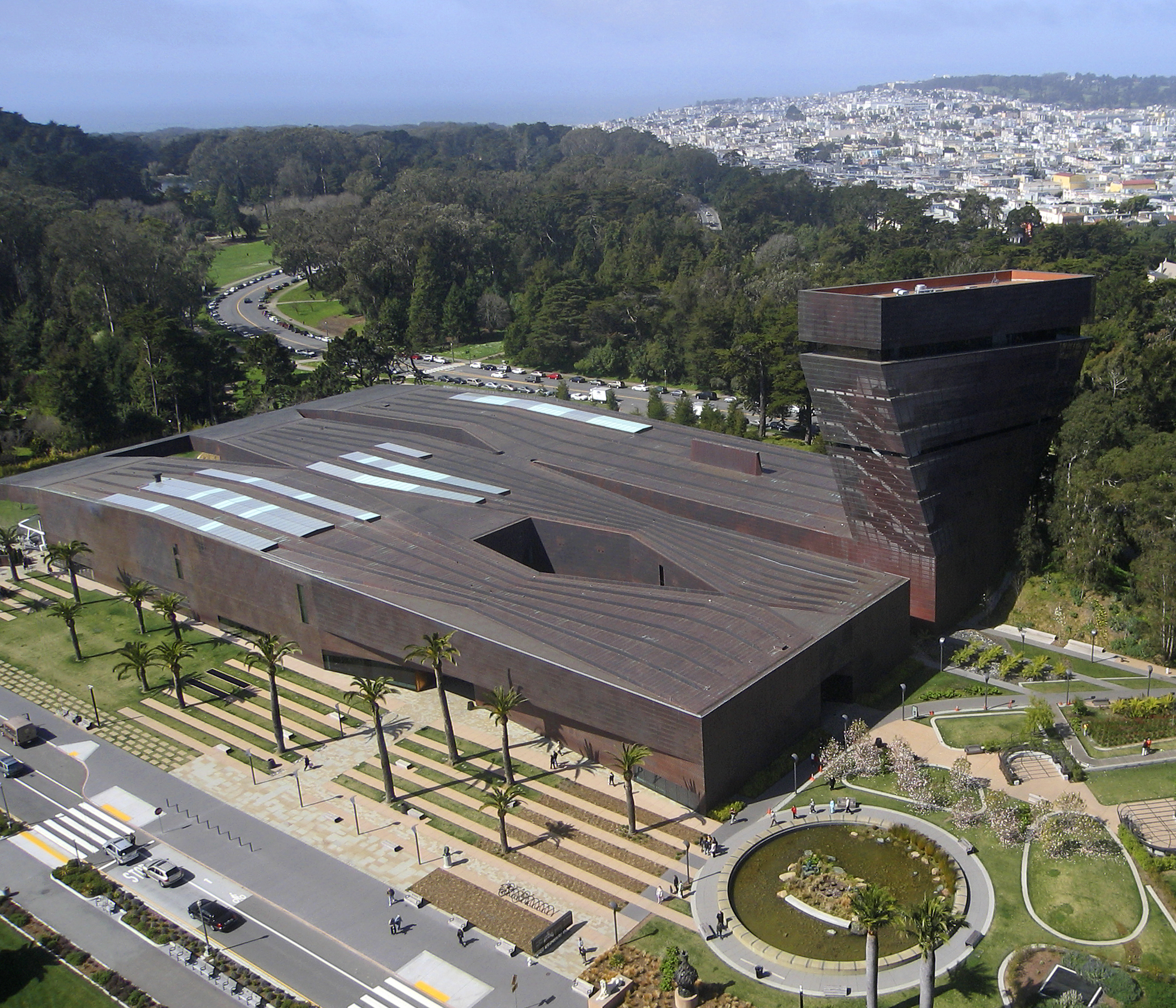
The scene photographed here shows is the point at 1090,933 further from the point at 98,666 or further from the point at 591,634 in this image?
the point at 98,666

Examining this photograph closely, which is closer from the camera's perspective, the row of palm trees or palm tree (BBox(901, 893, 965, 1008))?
the row of palm trees

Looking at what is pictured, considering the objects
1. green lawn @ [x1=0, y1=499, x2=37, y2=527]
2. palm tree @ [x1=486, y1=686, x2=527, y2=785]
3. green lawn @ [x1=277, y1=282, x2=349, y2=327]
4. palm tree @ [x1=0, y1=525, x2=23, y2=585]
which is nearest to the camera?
palm tree @ [x1=486, y1=686, x2=527, y2=785]

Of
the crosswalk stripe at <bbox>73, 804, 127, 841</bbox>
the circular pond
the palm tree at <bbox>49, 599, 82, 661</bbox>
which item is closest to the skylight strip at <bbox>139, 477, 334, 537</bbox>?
the palm tree at <bbox>49, 599, 82, 661</bbox>

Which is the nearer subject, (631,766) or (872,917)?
(872,917)

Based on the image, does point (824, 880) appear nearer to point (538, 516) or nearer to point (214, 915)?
point (214, 915)

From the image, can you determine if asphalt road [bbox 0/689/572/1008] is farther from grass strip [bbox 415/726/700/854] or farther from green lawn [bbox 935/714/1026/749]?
green lawn [bbox 935/714/1026/749]

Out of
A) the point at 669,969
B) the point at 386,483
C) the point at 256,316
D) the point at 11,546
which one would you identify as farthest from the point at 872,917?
the point at 256,316
